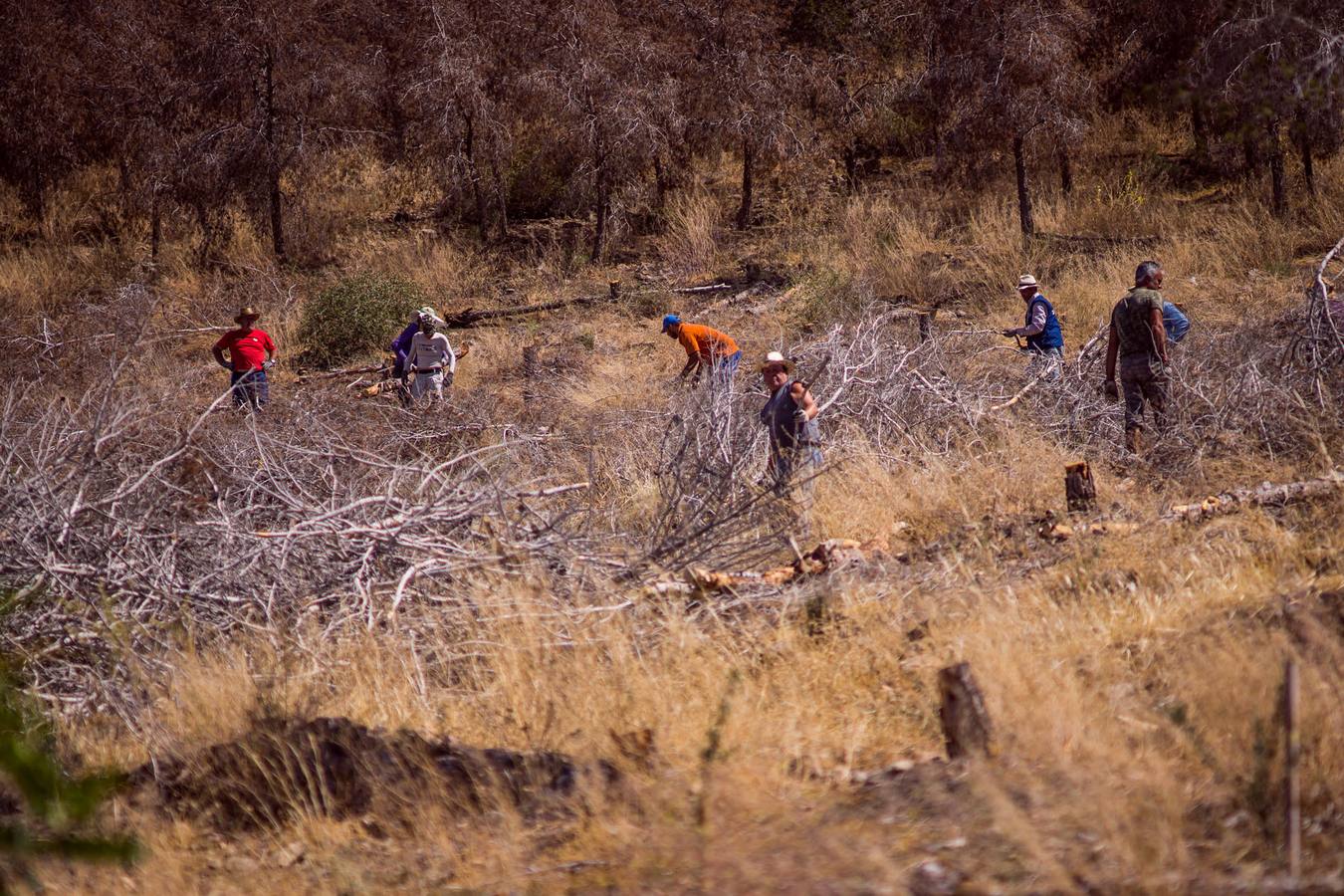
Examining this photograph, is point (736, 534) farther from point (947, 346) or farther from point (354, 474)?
point (947, 346)

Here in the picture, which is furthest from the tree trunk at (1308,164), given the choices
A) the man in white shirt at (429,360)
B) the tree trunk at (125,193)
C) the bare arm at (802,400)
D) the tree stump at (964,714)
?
the tree trunk at (125,193)

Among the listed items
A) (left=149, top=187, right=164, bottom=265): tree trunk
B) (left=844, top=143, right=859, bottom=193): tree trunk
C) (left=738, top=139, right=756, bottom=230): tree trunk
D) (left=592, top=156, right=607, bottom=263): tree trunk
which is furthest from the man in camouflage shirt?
(left=149, top=187, right=164, bottom=265): tree trunk

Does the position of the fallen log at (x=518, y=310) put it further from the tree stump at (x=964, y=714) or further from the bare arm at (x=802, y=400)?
the tree stump at (x=964, y=714)

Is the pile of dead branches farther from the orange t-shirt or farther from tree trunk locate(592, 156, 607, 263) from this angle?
tree trunk locate(592, 156, 607, 263)

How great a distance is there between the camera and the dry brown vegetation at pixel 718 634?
316 cm

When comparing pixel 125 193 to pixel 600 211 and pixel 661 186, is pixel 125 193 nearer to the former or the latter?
pixel 600 211

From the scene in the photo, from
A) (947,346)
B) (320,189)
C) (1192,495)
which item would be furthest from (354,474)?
(320,189)

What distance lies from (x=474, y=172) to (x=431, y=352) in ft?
31.1

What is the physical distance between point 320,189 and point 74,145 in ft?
13.7

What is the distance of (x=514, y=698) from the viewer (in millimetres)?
4289

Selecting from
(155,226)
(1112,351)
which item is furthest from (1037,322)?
(155,226)

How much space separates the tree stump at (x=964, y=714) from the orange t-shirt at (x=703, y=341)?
604 centimetres

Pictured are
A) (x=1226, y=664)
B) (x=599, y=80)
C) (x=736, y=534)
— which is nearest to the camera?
(x=1226, y=664)

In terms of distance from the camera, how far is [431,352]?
1025 centimetres
